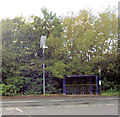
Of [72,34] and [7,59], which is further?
[72,34]

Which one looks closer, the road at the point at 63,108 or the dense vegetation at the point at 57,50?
the road at the point at 63,108

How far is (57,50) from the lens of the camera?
25.7 metres

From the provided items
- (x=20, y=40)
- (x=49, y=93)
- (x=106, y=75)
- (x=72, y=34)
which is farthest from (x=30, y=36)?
(x=106, y=75)

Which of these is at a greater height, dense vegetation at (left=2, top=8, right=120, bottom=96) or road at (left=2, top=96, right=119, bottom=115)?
dense vegetation at (left=2, top=8, right=120, bottom=96)

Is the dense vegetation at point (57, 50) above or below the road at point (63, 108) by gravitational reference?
above

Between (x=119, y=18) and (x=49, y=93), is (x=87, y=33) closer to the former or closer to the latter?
(x=119, y=18)

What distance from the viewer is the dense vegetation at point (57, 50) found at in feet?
80.3

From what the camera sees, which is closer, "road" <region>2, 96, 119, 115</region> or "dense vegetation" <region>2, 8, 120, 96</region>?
"road" <region>2, 96, 119, 115</region>

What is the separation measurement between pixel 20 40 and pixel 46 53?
10.1ft

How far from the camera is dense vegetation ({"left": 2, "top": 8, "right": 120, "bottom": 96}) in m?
24.5

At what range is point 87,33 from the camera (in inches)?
991

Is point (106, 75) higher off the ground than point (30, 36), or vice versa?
point (30, 36)

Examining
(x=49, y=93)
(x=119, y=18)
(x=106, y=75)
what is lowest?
(x=49, y=93)

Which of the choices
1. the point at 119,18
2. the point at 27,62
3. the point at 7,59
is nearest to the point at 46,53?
the point at 27,62
